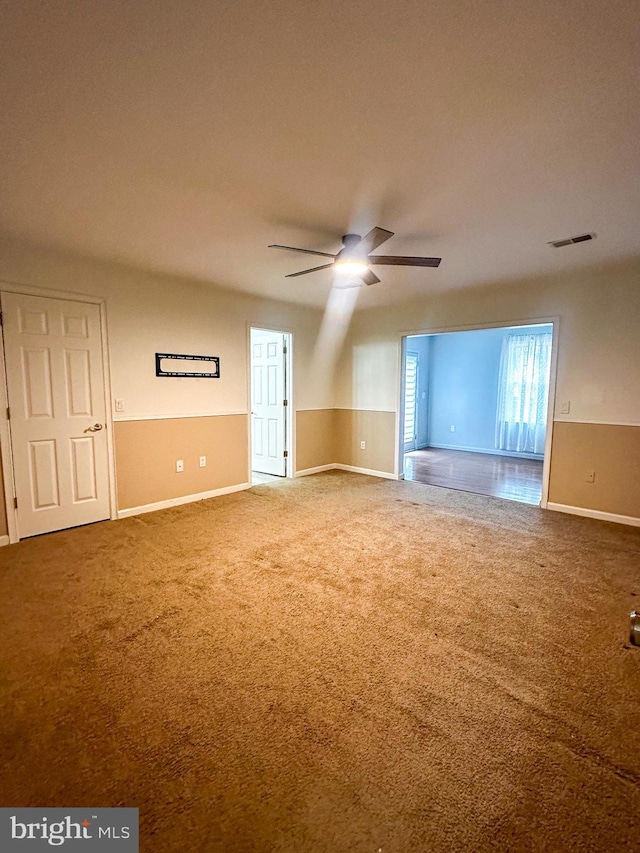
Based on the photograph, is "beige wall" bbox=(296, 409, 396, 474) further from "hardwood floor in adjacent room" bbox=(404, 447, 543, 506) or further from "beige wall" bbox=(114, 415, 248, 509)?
"beige wall" bbox=(114, 415, 248, 509)

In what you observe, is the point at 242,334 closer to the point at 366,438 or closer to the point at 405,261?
the point at 366,438

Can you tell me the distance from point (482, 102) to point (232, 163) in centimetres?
122

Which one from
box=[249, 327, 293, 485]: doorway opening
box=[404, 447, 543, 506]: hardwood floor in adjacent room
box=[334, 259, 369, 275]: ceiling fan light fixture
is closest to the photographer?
box=[334, 259, 369, 275]: ceiling fan light fixture

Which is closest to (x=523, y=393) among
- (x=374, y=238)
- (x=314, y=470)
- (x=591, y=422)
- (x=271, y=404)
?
(x=591, y=422)

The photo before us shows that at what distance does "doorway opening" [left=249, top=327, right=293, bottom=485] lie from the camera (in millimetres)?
5500

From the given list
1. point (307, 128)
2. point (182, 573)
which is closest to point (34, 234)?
point (307, 128)

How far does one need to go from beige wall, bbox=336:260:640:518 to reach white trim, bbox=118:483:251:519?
134 inches

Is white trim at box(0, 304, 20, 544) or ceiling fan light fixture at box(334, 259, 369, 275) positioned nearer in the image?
ceiling fan light fixture at box(334, 259, 369, 275)

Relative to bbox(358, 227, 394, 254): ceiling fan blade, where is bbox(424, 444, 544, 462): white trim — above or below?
below

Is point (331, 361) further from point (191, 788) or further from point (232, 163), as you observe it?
point (191, 788)

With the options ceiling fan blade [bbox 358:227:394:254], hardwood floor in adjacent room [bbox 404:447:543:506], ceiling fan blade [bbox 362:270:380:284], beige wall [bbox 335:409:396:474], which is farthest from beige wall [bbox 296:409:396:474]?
ceiling fan blade [bbox 358:227:394:254]

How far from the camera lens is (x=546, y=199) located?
240 cm

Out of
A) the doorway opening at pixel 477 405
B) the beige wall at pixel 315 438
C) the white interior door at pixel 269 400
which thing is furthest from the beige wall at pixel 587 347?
the white interior door at pixel 269 400

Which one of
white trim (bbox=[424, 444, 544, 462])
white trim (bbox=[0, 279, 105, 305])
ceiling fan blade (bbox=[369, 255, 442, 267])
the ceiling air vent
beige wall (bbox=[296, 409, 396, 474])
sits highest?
the ceiling air vent
